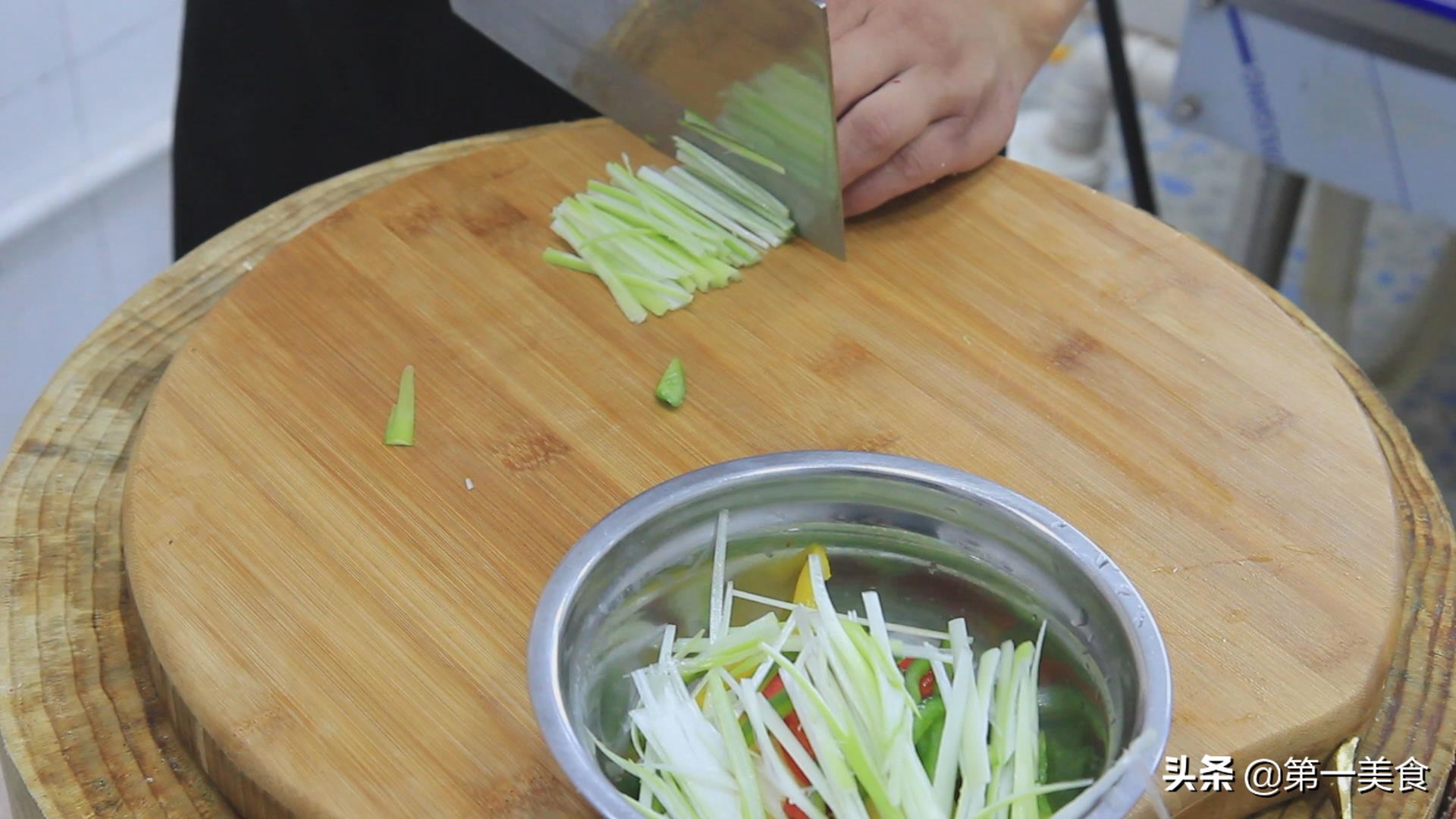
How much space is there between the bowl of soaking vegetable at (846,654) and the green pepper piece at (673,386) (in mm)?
160

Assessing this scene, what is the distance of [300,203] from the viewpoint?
4.60ft

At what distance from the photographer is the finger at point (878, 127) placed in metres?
1.30

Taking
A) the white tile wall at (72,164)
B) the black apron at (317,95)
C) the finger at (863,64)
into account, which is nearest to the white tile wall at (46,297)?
the white tile wall at (72,164)

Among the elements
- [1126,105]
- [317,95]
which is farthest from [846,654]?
[1126,105]

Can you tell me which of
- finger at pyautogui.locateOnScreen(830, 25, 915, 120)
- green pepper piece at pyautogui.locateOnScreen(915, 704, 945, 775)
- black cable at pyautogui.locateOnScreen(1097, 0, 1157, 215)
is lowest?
black cable at pyautogui.locateOnScreen(1097, 0, 1157, 215)

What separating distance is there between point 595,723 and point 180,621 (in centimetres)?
29

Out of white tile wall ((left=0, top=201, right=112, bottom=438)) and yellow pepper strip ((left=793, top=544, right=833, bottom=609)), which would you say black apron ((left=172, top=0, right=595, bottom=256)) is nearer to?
white tile wall ((left=0, top=201, right=112, bottom=438))

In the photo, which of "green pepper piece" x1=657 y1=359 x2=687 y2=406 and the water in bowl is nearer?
the water in bowl

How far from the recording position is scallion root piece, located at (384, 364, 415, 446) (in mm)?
1096

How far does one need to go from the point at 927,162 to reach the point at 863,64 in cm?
11

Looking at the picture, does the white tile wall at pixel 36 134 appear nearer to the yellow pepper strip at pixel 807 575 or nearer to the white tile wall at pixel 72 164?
the white tile wall at pixel 72 164

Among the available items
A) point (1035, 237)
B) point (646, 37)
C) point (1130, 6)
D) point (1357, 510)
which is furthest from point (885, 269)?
point (1130, 6)

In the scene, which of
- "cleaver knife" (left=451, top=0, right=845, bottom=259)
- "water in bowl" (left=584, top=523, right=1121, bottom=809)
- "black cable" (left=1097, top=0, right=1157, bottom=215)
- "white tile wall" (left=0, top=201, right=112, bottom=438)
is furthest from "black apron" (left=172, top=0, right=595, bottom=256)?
"black cable" (left=1097, top=0, right=1157, bottom=215)

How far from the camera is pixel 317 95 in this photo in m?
1.67
